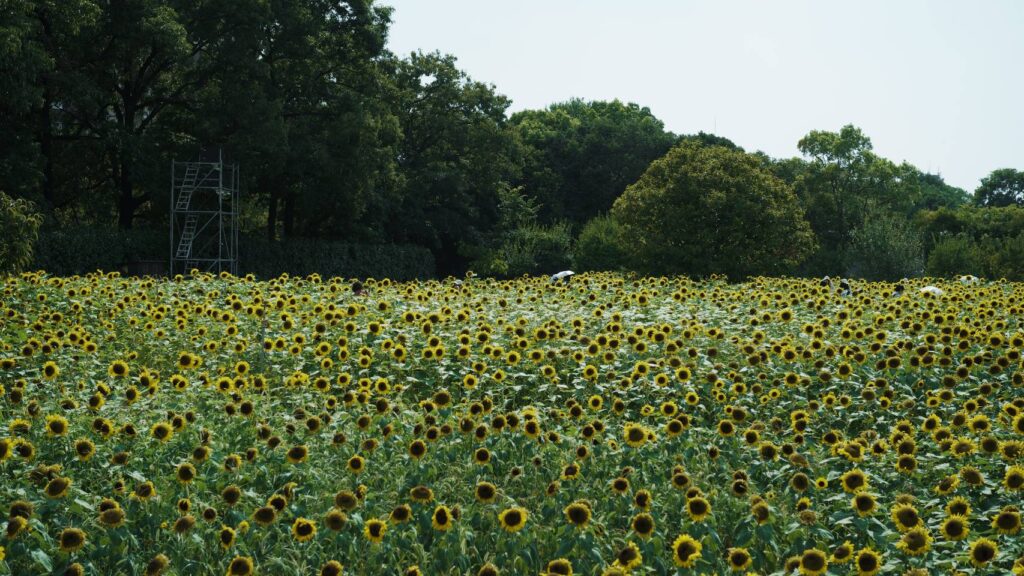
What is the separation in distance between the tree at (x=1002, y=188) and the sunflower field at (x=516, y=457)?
79733 millimetres

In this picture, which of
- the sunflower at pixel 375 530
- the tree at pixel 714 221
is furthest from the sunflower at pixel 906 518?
the tree at pixel 714 221

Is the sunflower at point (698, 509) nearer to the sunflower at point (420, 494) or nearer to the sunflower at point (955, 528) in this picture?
the sunflower at point (955, 528)

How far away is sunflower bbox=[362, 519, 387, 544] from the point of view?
336 cm

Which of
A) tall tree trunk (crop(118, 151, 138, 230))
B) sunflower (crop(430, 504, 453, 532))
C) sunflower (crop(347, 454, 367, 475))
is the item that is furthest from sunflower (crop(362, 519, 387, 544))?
tall tree trunk (crop(118, 151, 138, 230))

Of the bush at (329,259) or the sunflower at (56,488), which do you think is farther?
the bush at (329,259)

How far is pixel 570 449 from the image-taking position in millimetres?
4695

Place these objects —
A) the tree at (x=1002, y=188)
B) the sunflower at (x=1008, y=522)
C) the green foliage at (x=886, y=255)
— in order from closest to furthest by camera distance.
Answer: the sunflower at (x=1008, y=522) → the green foliage at (x=886, y=255) → the tree at (x=1002, y=188)

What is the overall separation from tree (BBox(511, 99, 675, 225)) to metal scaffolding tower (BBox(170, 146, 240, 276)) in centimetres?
2297

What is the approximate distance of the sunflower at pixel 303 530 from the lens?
3424mm

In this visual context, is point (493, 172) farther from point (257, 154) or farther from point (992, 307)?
point (992, 307)

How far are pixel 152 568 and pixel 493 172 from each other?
34.0 m

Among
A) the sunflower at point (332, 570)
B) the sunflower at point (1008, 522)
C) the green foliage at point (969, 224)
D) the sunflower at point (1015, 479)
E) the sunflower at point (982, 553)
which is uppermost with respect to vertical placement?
the green foliage at point (969, 224)

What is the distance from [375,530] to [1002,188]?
86.2 metres

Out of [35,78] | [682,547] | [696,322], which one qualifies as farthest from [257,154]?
[682,547]
